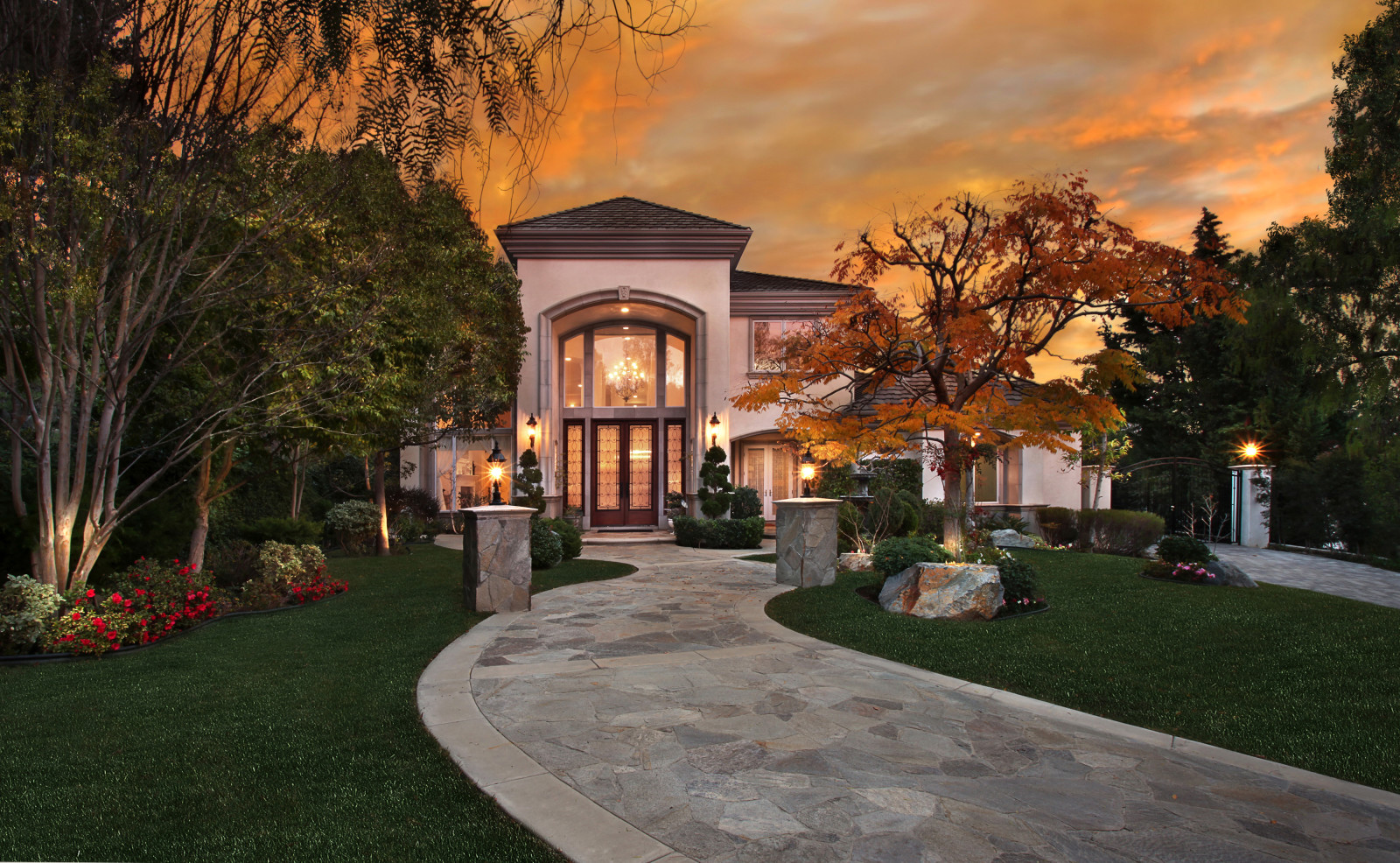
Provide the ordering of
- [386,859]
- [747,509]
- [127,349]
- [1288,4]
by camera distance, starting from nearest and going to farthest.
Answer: [386,859]
[127,349]
[1288,4]
[747,509]

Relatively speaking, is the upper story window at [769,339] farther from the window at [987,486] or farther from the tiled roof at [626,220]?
the window at [987,486]

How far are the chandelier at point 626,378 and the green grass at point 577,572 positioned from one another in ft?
25.4

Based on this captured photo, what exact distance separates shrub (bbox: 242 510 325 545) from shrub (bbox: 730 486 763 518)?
31.7 feet

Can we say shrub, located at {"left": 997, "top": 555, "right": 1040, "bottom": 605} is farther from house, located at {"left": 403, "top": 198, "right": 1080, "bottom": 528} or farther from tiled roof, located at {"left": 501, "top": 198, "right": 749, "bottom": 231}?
tiled roof, located at {"left": 501, "top": 198, "right": 749, "bottom": 231}

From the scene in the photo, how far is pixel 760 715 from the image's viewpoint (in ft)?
16.1

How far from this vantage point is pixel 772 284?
23500mm

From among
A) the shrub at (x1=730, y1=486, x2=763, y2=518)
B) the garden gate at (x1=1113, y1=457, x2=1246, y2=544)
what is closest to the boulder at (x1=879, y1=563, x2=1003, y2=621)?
the shrub at (x1=730, y1=486, x2=763, y2=518)

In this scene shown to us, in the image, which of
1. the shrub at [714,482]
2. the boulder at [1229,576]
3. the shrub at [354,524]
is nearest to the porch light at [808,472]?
the shrub at [714,482]

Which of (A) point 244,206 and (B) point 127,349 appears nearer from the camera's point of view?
(A) point 244,206

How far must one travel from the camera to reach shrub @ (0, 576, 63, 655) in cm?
659

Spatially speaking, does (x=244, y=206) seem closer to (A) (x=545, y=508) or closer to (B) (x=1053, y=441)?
(B) (x=1053, y=441)

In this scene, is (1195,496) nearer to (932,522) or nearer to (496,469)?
(932,522)

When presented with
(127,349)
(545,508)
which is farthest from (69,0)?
(545,508)

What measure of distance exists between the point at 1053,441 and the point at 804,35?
9533 mm
